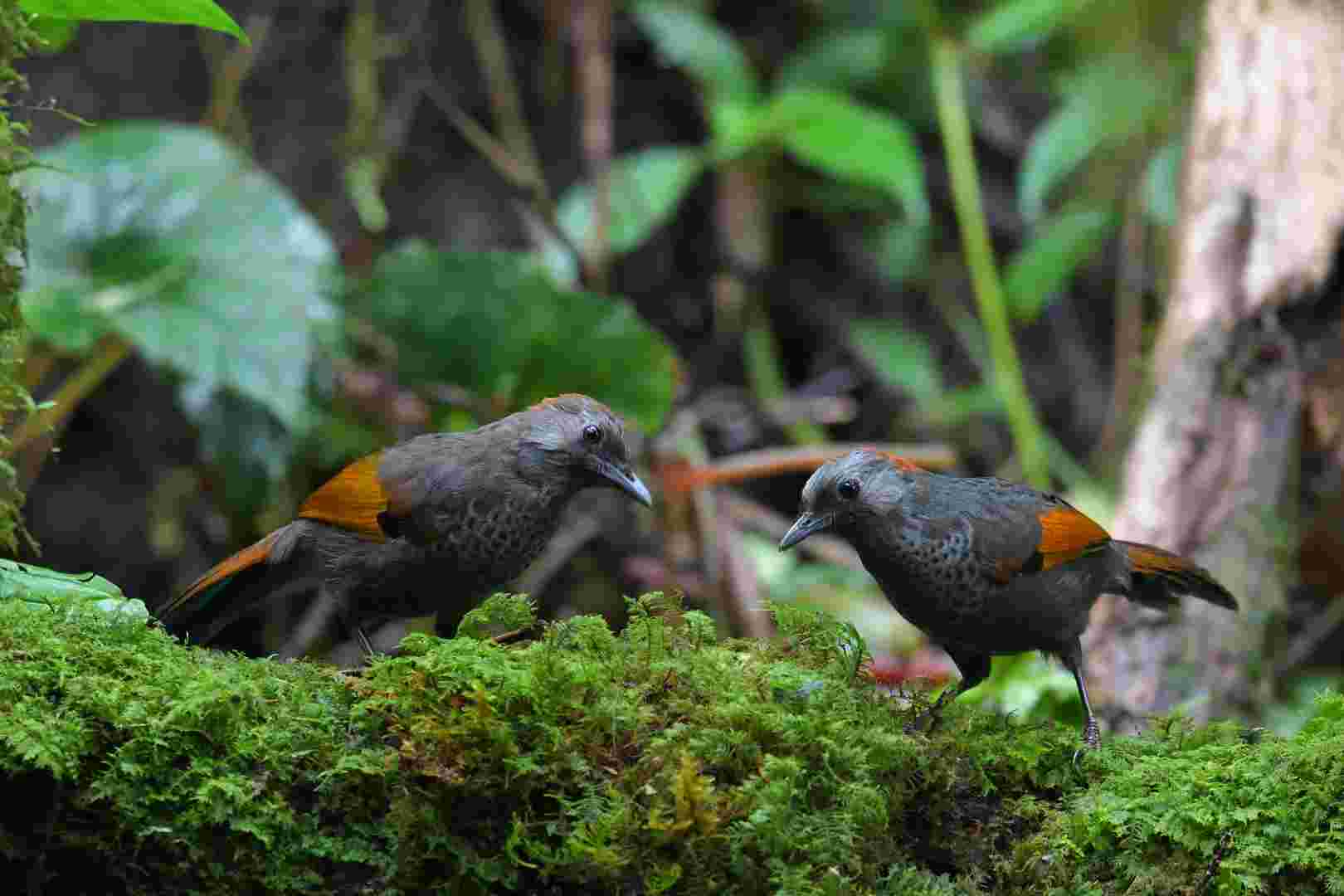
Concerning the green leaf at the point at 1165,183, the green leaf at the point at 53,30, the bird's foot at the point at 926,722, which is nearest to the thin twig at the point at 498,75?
the green leaf at the point at 1165,183

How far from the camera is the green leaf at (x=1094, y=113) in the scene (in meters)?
8.08

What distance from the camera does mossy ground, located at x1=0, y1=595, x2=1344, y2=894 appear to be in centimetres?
249

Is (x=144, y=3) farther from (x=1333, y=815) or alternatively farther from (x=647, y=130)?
(x=647, y=130)

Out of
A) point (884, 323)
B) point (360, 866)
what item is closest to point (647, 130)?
point (884, 323)

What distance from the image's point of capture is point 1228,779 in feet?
9.04

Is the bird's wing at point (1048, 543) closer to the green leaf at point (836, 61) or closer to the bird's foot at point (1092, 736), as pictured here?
the bird's foot at point (1092, 736)

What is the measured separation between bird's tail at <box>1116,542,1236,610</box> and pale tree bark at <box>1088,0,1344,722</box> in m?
0.97

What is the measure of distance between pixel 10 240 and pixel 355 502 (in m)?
1.06

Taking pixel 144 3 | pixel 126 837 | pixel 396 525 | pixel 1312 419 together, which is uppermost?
pixel 144 3

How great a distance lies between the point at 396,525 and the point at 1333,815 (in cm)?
221

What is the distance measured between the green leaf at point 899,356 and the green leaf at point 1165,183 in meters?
1.81

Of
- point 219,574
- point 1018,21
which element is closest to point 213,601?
point 219,574

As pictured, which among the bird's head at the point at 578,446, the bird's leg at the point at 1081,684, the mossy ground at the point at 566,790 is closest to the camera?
the mossy ground at the point at 566,790

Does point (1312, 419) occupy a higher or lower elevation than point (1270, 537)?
higher
